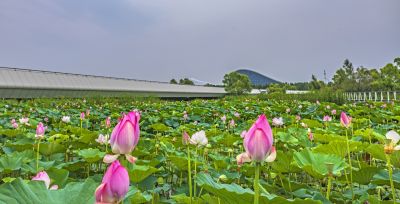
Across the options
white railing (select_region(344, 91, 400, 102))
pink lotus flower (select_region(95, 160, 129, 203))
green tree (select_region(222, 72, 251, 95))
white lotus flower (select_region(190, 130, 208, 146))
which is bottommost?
white railing (select_region(344, 91, 400, 102))

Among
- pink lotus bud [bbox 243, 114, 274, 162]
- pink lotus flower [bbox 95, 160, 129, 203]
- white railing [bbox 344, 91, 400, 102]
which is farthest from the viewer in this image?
white railing [bbox 344, 91, 400, 102]

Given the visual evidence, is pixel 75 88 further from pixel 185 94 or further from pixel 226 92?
pixel 226 92

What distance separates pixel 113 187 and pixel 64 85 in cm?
1863

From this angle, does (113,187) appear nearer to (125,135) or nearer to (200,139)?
(125,135)

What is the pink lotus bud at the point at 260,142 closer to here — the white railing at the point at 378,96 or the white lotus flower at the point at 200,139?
the white lotus flower at the point at 200,139

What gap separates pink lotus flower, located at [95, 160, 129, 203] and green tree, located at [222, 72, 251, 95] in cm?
3695

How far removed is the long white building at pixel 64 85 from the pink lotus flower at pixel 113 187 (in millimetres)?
15741

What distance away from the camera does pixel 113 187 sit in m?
0.54

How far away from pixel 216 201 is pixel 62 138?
1820 millimetres

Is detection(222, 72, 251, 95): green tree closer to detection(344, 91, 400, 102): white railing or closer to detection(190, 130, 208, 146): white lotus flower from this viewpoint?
detection(344, 91, 400, 102): white railing

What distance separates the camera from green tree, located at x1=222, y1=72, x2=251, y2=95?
38.2 m

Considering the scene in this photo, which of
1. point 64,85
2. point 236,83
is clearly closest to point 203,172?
point 64,85

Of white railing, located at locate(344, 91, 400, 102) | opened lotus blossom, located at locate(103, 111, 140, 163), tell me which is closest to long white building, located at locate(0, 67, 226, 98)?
white railing, located at locate(344, 91, 400, 102)

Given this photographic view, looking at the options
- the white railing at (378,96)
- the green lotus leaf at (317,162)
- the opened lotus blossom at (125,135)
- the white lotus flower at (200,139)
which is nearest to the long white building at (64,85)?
the white railing at (378,96)
